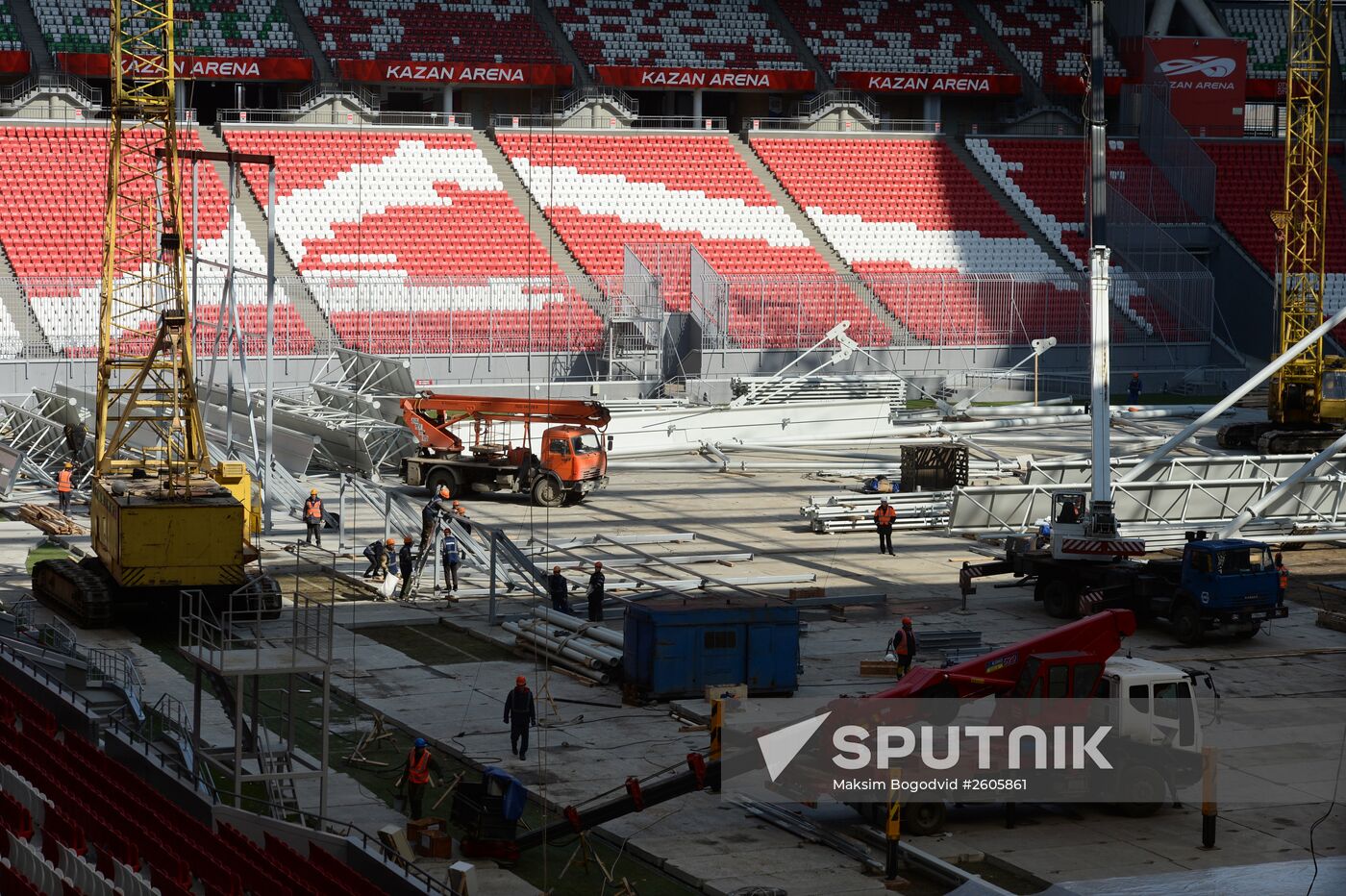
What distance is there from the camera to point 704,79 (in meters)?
67.7

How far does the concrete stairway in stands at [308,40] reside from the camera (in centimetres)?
6381

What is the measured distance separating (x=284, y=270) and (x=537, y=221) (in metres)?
8.66

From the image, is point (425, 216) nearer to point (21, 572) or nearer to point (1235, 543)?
point (21, 572)

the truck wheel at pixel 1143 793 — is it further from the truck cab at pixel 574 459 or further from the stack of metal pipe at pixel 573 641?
the truck cab at pixel 574 459

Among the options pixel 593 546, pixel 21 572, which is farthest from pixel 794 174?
pixel 21 572

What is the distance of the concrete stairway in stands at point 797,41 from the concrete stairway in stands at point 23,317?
1196 inches

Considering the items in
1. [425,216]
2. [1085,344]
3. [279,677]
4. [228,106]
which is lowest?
[279,677]

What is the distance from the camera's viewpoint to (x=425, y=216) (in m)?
59.3

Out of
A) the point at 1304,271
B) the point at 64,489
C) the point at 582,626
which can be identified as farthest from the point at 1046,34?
the point at 582,626

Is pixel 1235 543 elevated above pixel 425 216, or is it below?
below

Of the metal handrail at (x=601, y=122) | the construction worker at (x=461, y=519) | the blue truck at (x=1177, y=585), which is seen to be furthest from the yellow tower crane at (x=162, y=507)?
the metal handrail at (x=601, y=122)

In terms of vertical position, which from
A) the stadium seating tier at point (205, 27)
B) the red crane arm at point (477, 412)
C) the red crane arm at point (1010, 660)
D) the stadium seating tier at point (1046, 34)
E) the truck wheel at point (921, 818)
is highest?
the stadium seating tier at point (1046, 34)

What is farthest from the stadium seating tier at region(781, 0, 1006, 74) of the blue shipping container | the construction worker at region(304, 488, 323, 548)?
the blue shipping container

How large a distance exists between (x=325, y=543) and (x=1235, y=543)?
A: 1605 cm
